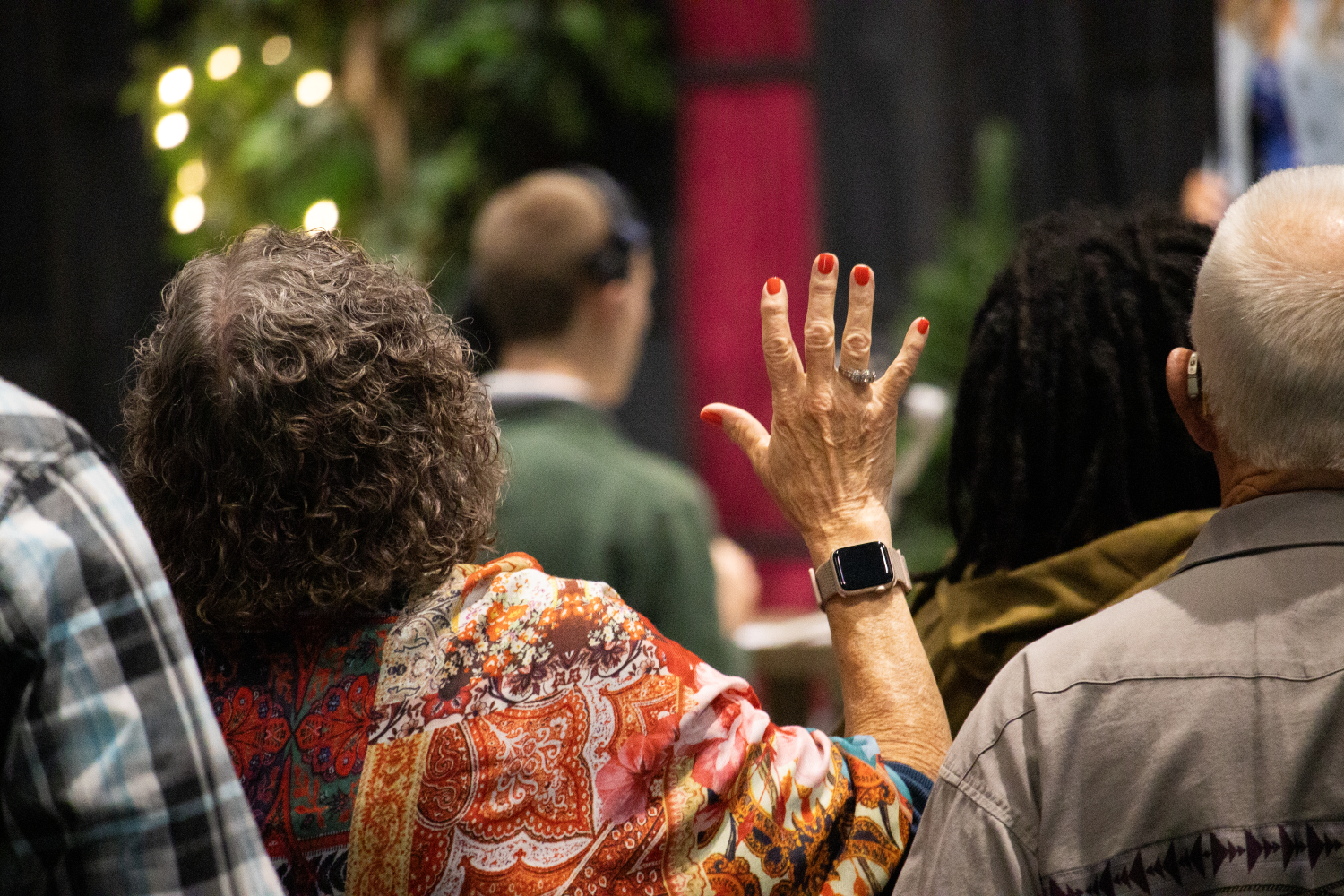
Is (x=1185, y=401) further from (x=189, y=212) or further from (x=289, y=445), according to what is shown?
(x=189, y=212)

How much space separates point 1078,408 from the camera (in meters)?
1.42

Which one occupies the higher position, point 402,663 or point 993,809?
point 402,663

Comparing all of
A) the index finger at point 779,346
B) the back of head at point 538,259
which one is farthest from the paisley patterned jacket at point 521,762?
the back of head at point 538,259

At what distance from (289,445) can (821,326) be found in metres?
0.54

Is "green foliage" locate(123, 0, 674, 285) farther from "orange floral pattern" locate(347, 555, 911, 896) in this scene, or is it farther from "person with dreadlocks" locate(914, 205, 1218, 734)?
"orange floral pattern" locate(347, 555, 911, 896)

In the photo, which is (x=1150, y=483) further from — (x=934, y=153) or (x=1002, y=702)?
(x=934, y=153)

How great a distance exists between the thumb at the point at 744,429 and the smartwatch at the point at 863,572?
15cm

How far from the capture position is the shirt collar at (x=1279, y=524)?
41.3 inches

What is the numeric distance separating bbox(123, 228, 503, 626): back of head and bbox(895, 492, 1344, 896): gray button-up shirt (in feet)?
1.71

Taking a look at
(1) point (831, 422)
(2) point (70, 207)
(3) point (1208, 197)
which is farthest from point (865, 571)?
(2) point (70, 207)

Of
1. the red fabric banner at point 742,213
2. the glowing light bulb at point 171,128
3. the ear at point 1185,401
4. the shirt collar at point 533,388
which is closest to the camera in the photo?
the ear at point 1185,401

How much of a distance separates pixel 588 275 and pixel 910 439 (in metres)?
1.14


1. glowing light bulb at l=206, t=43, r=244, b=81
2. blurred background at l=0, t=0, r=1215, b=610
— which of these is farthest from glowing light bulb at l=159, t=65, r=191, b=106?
glowing light bulb at l=206, t=43, r=244, b=81

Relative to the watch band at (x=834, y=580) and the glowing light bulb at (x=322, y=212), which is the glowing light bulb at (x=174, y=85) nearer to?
the glowing light bulb at (x=322, y=212)
